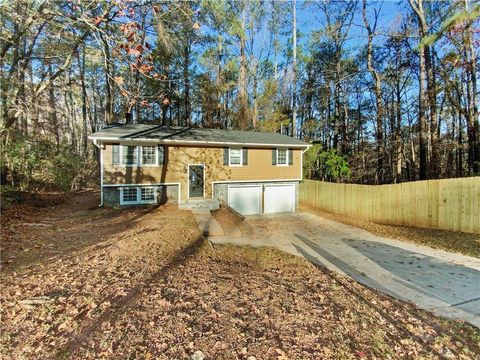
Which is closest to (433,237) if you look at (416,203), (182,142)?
(416,203)

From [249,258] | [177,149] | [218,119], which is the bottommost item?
[249,258]

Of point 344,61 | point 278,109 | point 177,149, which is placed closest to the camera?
point 177,149

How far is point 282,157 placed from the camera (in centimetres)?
1631

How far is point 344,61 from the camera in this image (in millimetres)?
21812

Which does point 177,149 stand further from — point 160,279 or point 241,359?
point 241,359

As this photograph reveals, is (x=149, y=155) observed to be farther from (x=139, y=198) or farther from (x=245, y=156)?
(x=245, y=156)

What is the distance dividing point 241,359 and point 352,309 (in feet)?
6.43

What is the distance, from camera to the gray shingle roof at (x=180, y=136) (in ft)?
39.4

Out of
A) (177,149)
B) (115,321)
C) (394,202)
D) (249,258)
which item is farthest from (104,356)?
(394,202)

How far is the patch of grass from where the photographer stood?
8.12m

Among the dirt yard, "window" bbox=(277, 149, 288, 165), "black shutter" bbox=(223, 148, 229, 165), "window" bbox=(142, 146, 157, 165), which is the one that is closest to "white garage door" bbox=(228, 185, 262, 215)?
"black shutter" bbox=(223, 148, 229, 165)

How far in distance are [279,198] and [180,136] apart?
23.5ft

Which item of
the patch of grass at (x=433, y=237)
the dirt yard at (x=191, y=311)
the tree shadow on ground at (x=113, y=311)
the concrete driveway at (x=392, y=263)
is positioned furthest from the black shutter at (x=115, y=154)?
the patch of grass at (x=433, y=237)

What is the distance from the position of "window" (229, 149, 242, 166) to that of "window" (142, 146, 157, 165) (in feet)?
13.8
